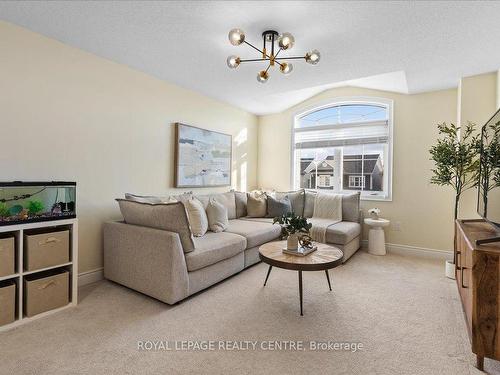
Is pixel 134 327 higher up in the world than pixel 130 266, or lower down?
lower down

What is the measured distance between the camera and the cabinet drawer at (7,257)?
6.44 feet

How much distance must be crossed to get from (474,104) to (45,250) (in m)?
4.77

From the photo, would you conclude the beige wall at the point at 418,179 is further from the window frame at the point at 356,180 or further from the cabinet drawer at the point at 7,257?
the cabinet drawer at the point at 7,257

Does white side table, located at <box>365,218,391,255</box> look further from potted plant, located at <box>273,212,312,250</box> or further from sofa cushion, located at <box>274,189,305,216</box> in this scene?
potted plant, located at <box>273,212,312,250</box>

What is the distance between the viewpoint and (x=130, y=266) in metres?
2.60

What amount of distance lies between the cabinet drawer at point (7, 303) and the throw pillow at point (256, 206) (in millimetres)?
2945

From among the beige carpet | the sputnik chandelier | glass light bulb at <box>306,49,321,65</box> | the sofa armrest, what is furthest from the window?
the sofa armrest

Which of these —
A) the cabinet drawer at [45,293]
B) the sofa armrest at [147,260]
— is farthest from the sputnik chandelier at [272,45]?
the cabinet drawer at [45,293]

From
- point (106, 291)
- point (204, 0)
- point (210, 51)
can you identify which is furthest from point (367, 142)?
point (106, 291)

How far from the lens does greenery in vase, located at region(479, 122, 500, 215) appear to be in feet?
6.25

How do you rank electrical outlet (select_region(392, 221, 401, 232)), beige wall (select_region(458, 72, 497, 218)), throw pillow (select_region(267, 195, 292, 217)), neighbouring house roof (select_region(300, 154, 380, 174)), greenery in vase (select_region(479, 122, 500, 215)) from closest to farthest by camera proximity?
1. greenery in vase (select_region(479, 122, 500, 215))
2. beige wall (select_region(458, 72, 497, 218))
3. electrical outlet (select_region(392, 221, 401, 232))
4. throw pillow (select_region(267, 195, 292, 217))
5. neighbouring house roof (select_region(300, 154, 380, 174))

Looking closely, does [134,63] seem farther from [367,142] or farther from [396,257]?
[396,257]

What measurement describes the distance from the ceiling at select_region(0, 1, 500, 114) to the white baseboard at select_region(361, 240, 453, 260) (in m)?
2.32

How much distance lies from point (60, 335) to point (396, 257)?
13.1ft
